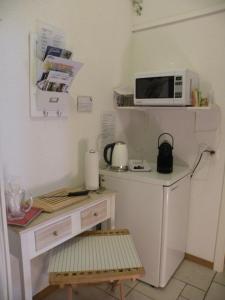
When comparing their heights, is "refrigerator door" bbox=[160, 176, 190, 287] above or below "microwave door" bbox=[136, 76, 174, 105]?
below

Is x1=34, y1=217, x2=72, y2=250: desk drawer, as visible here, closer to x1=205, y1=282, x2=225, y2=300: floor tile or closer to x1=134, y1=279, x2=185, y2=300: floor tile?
x1=134, y1=279, x2=185, y2=300: floor tile

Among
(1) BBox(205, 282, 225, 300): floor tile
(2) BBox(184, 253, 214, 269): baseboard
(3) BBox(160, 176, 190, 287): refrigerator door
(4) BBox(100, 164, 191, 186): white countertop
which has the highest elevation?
(4) BBox(100, 164, 191, 186): white countertop

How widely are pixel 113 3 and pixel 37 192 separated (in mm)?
1650

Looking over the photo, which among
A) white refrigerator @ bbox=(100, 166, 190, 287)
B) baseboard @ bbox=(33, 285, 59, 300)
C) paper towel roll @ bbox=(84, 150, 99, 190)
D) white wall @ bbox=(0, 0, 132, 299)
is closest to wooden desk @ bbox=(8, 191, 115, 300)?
paper towel roll @ bbox=(84, 150, 99, 190)

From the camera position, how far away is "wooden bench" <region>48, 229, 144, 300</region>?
1187mm

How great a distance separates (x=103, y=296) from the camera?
1.75 m

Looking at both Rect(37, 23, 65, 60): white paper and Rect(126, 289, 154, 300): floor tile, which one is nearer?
Rect(37, 23, 65, 60): white paper

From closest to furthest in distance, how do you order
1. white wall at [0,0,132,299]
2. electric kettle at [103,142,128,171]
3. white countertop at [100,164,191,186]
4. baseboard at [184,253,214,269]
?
white wall at [0,0,132,299], white countertop at [100,164,191,186], electric kettle at [103,142,128,171], baseboard at [184,253,214,269]

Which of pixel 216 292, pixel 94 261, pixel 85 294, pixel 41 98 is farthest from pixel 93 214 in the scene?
pixel 216 292

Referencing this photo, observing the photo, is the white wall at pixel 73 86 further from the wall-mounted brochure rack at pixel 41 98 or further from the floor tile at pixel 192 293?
the floor tile at pixel 192 293

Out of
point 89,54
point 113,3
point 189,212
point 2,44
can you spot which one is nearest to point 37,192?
point 2,44

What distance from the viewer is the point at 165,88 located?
179 centimetres

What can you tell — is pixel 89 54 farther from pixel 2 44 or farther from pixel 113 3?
pixel 2 44

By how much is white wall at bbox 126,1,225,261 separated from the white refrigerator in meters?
0.22
